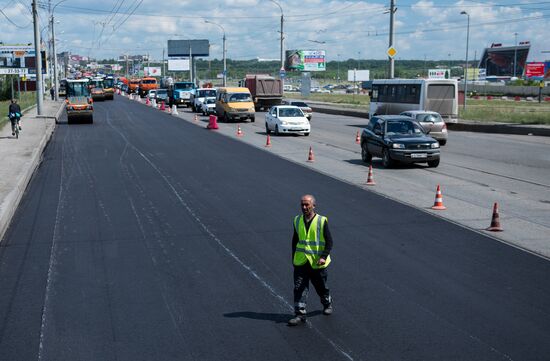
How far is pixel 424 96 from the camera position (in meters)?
38.8

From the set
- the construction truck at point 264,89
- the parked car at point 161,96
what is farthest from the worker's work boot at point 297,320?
the parked car at point 161,96

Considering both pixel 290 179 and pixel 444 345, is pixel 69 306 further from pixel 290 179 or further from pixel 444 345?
pixel 290 179

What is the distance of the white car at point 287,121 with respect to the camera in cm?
3609

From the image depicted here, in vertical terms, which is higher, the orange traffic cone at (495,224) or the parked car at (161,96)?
the parked car at (161,96)

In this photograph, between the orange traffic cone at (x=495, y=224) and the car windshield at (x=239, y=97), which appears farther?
the car windshield at (x=239, y=97)

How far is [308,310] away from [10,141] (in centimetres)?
2616

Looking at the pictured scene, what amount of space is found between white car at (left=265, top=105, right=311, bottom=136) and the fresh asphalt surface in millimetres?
17997

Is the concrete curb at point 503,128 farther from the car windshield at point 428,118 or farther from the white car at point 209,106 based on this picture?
the white car at point 209,106

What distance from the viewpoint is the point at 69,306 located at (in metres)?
8.77

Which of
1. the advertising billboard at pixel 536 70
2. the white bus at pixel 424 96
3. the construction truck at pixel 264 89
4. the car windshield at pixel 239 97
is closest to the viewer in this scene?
the white bus at pixel 424 96

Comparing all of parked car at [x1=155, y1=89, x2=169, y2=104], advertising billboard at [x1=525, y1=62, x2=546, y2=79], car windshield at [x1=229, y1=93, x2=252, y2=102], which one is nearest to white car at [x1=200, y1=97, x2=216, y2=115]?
car windshield at [x1=229, y1=93, x2=252, y2=102]

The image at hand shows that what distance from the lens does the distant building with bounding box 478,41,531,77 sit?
16430cm

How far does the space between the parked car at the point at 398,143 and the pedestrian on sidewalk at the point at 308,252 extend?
1498cm

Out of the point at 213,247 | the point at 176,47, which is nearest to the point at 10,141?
the point at 213,247
